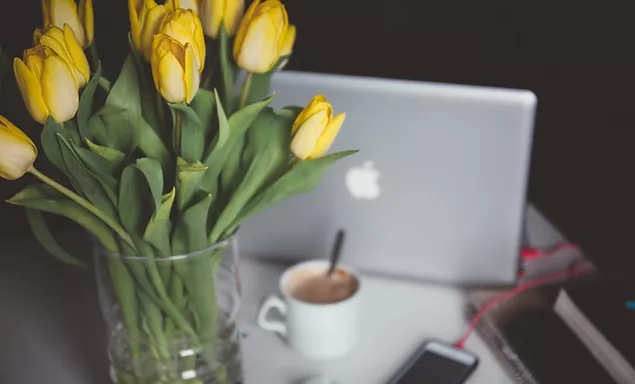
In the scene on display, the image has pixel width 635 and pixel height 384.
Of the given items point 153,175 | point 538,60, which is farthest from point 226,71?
point 538,60

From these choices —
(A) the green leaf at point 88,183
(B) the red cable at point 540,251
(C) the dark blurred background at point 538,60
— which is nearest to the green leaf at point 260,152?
(A) the green leaf at point 88,183

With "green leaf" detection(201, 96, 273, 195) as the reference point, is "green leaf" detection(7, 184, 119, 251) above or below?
below

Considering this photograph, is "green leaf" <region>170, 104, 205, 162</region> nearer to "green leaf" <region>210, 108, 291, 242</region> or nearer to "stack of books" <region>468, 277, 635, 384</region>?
"green leaf" <region>210, 108, 291, 242</region>

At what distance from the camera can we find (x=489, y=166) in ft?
2.85

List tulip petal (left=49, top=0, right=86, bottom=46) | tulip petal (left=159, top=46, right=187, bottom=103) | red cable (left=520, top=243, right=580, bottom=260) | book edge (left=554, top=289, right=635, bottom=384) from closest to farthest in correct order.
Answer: tulip petal (left=159, top=46, right=187, bottom=103) → tulip petal (left=49, top=0, right=86, bottom=46) → book edge (left=554, top=289, right=635, bottom=384) → red cable (left=520, top=243, right=580, bottom=260)

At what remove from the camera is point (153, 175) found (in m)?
0.60

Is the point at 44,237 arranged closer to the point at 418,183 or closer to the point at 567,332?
the point at 418,183

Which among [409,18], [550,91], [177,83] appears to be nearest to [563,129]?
[550,91]

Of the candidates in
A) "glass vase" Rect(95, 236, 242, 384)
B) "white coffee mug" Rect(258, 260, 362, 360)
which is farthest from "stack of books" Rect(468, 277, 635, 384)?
"glass vase" Rect(95, 236, 242, 384)

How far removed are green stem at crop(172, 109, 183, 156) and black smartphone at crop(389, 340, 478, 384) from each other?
382 millimetres

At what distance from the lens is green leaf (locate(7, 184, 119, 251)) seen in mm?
659

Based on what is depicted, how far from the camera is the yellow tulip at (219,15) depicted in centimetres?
64

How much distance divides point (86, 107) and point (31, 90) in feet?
0.23

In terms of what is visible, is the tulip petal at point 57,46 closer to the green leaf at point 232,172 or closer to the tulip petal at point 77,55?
the tulip petal at point 77,55
